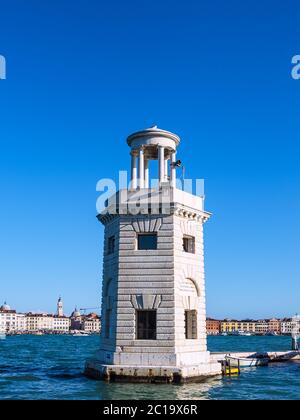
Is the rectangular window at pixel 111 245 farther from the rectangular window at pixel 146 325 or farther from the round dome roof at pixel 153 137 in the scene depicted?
the round dome roof at pixel 153 137

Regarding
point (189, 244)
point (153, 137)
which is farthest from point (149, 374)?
point (153, 137)

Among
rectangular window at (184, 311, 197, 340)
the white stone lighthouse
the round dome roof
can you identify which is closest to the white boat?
the white stone lighthouse

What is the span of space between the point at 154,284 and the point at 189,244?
3.25 metres

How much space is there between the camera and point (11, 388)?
22.6m

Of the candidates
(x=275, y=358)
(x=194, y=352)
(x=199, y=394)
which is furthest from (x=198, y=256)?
(x=275, y=358)

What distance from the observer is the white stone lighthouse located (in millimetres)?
22594

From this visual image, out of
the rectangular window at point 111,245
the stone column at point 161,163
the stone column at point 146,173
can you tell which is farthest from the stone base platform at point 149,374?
the stone column at point 146,173

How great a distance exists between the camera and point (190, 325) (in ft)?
81.7

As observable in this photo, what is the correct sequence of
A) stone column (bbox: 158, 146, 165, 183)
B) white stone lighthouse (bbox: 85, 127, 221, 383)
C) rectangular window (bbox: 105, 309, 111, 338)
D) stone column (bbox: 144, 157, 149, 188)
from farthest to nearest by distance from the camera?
stone column (bbox: 144, 157, 149, 188) < stone column (bbox: 158, 146, 165, 183) < rectangular window (bbox: 105, 309, 111, 338) < white stone lighthouse (bbox: 85, 127, 221, 383)

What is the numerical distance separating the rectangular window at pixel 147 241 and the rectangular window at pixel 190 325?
12.6 ft

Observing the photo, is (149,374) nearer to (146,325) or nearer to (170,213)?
(146,325)

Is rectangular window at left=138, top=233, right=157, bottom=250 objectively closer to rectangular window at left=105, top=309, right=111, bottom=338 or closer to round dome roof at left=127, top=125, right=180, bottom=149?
rectangular window at left=105, top=309, right=111, bottom=338

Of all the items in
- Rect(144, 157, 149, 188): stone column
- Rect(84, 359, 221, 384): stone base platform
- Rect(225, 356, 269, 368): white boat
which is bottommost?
Rect(225, 356, 269, 368): white boat
